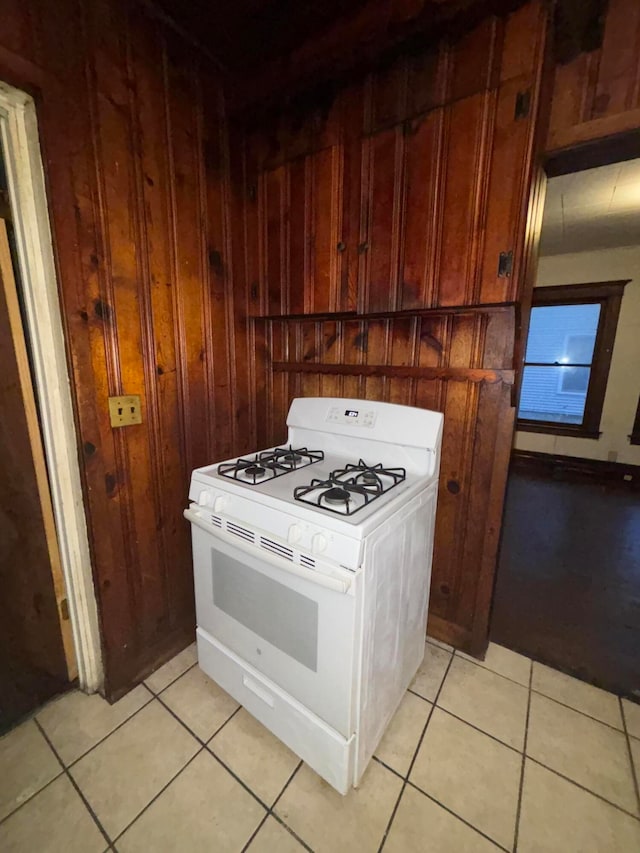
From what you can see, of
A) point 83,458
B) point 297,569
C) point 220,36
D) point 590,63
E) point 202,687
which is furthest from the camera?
point 202,687

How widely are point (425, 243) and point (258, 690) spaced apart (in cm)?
175

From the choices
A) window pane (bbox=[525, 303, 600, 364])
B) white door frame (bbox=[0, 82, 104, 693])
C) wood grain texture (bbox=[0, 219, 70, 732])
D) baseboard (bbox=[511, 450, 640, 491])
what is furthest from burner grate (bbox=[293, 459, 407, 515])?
window pane (bbox=[525, 303, 600, 364])

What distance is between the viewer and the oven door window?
1.05m

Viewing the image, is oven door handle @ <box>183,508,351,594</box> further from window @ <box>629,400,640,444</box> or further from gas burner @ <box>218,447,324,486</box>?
window @ <box>629,400,640,444</box>

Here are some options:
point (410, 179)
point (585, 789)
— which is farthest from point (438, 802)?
point (410, 179)

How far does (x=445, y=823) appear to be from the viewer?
1.03 m

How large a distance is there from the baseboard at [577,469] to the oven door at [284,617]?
3391mm

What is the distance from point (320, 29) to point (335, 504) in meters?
1.66

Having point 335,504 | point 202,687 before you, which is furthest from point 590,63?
point 202,687

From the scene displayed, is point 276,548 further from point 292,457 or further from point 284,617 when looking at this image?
point 292,457

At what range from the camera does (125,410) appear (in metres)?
1.32

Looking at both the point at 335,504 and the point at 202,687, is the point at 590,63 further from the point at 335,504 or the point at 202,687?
the point at 202,687

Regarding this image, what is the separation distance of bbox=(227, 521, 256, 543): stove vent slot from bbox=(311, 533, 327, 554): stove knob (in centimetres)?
24

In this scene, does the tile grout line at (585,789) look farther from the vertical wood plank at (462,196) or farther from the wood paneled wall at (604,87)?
the wood paneled wall at (604,87)
